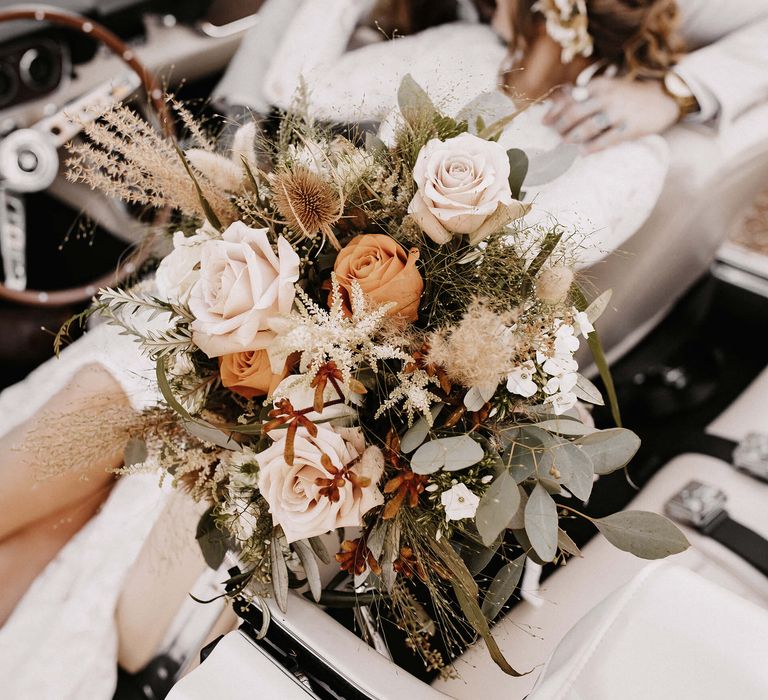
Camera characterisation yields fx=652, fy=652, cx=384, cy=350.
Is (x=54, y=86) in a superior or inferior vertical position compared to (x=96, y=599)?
superior

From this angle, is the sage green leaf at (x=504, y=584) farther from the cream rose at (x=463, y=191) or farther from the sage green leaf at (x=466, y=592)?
the cream rose at (x=463, y=191)

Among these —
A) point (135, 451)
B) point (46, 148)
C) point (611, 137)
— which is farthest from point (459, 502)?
point (46, 148)

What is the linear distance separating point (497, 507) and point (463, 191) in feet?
0.94

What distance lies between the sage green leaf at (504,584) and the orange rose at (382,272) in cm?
28

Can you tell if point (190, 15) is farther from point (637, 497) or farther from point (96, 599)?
point (637, 497)

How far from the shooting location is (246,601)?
0.74m

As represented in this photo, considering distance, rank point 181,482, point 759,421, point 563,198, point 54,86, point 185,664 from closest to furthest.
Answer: point 181,482, point 185,664, point 563,198, point 759,421, point 54,86

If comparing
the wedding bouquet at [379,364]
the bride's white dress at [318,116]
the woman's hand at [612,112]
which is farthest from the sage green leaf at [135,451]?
the woman's hand at [612,112]

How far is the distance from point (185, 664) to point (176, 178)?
0.68m

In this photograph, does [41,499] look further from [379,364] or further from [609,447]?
[609,447]

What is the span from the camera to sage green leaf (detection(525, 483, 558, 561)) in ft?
1.96

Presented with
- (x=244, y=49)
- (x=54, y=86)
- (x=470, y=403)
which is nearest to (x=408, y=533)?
(x=470, y=403)

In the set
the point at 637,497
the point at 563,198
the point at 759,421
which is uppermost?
the point at 563,198

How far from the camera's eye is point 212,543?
752mm
